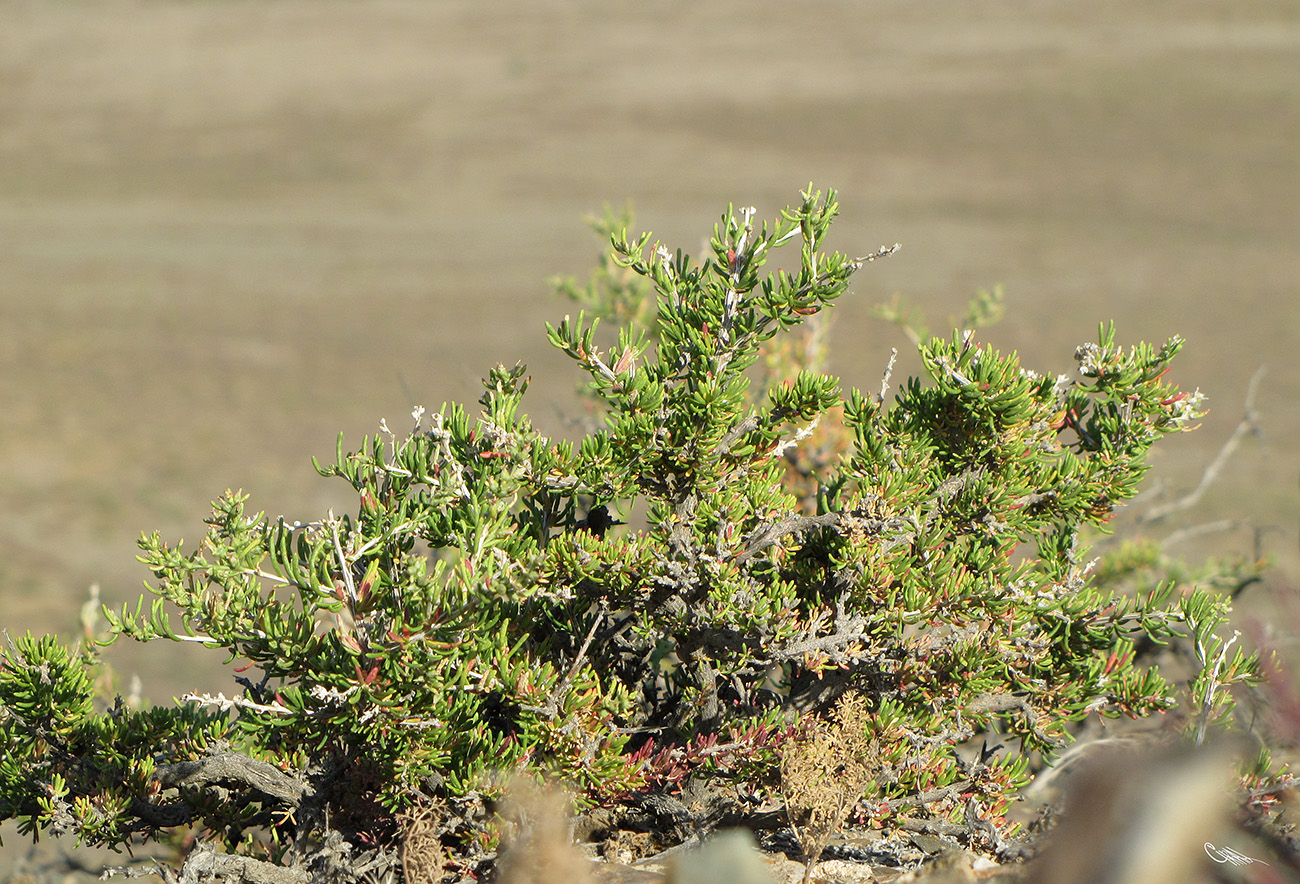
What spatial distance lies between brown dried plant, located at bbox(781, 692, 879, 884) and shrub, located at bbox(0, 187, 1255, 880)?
0.01 meters

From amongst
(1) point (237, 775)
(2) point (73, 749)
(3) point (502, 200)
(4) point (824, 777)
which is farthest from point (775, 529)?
(3) point (502, 200)

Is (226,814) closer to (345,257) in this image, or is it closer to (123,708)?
(123,708)

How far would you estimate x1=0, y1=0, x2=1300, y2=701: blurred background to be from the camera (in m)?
11.8

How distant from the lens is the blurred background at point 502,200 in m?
11.8

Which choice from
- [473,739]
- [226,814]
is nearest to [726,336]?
[473,739]

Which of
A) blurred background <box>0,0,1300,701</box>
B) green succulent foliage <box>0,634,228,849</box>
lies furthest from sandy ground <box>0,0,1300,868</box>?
green succulent foliage <box>0,634,228,849</box>

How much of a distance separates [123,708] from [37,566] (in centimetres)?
799

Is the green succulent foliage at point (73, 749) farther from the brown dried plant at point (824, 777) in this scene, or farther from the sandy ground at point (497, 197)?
the sandy ground at point (497, 197)

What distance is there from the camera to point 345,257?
19.6 metres

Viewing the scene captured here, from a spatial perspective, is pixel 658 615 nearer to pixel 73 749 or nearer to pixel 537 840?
pixel 537 840

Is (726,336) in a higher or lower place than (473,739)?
higher

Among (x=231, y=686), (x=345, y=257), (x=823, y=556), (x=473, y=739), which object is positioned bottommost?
(x=473, y=739)

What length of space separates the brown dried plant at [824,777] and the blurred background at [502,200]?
7.17 feet

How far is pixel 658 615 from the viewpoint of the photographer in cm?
228
